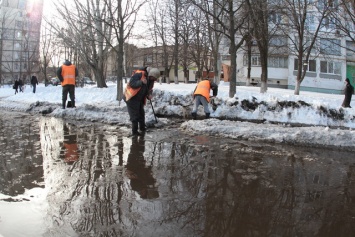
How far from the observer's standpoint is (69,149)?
6.05 meters

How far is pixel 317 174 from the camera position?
4.73 metres

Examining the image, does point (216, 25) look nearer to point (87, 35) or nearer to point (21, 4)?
point (87, 35)

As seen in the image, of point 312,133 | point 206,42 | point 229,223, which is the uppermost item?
point 206,42

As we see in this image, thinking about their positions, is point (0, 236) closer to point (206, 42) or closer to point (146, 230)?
point (146, 230)

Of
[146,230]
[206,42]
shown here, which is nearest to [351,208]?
[146,230]

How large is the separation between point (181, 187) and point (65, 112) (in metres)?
8.36

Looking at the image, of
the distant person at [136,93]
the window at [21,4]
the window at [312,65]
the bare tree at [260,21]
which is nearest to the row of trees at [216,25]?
the bare tree at [260,21]

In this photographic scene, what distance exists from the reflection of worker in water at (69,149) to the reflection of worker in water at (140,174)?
927 mm

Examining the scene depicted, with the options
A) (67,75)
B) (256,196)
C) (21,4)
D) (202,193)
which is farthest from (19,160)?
(21,4)

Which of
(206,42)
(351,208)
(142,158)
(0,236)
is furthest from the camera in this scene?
(206,42)

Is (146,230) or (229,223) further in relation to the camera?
(229,223)

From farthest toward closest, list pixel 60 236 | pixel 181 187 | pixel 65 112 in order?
pixel 65 112, pixel 181 187, pixel 60 236

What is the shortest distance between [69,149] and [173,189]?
2.89m

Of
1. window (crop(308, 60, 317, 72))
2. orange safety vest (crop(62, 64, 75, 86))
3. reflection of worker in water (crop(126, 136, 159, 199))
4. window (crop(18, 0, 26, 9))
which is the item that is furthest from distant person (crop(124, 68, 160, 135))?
window (crop(18, 0, 26, 9))
